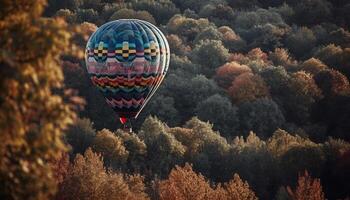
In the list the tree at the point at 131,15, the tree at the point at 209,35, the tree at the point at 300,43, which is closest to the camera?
the tree at the point at 209,35

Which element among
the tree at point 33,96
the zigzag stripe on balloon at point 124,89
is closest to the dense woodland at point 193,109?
the tree at point 33,96

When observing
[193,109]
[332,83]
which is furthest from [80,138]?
[332,83]

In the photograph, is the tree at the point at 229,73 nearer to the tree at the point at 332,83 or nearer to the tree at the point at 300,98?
the tree at the point at 300,98

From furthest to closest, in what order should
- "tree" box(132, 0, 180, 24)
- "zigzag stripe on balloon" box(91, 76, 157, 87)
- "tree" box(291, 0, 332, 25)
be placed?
"tree" box(291, 0, 332, 25) < "tree" box(132, 0, 180, 24) < "zigzag stripe on balloon" box(91, 76, 157, 87)

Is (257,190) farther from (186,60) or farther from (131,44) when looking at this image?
(186,60)

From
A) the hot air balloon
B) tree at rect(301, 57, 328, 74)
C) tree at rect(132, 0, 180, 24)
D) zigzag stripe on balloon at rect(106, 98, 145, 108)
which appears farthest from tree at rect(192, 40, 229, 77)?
the hot air balloon

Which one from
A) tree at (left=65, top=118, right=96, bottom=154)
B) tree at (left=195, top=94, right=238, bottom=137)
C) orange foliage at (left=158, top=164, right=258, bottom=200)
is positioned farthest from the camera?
tree at (left=195, top=94, right=238, bottom=137)

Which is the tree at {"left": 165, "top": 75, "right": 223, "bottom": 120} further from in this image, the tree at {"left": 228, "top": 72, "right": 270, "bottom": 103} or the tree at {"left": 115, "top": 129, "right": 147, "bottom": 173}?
the tree at {"left": 115, "top": 129, "right": 147, "bottom": 173}
